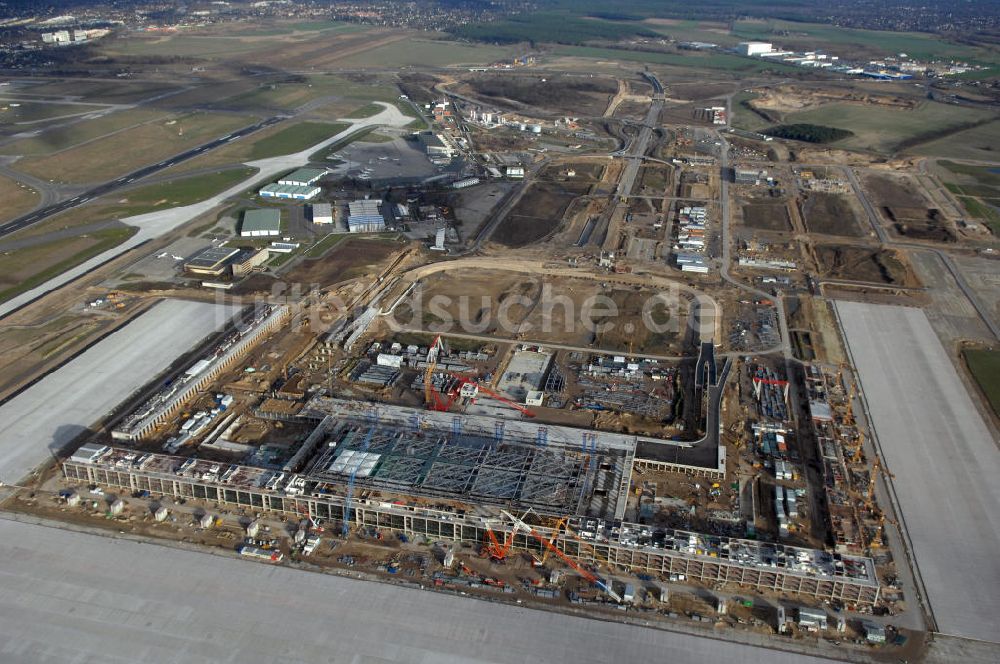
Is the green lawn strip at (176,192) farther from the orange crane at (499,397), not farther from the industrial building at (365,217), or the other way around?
the orange crane at (499,397)

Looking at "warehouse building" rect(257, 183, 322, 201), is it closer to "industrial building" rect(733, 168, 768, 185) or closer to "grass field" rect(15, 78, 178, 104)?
"industrial building" rect(733, 168, 768, 185)

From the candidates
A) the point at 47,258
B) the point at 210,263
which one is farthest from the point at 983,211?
the point at 47,258

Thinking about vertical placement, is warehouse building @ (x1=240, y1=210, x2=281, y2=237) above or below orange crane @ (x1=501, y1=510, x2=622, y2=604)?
above

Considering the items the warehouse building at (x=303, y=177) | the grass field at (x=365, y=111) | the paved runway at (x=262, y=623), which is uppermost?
the grass field at (x=365, y=111)

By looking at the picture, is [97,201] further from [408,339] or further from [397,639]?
[397,639]

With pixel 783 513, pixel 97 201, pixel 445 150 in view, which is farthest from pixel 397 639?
pixel 445 150

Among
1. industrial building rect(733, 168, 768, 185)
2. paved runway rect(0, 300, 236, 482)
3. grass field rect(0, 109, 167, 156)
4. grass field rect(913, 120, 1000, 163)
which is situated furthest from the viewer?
grass field rect(913, 120, 1000, 163)

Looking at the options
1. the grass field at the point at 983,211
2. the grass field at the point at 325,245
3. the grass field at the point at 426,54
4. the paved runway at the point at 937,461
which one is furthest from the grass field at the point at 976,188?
the grass field at the point at 426,54

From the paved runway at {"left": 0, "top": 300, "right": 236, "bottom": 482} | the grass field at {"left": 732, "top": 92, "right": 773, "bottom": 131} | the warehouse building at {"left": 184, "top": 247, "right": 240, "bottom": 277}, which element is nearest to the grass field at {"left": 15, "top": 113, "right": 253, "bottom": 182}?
the warehouse building at {"left": 184, "top": 247, "right": 240, "bottom": 277}
